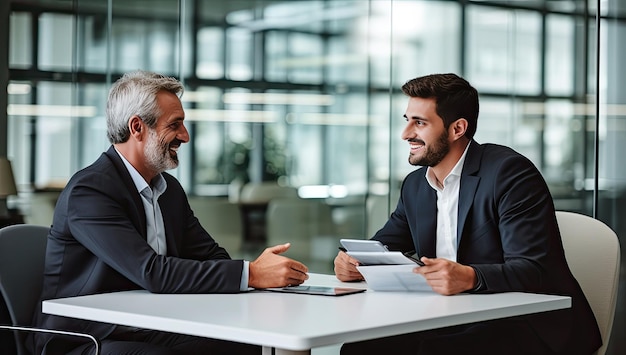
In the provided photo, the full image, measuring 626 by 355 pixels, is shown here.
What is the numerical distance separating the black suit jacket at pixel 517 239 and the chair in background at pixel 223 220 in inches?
A: 115

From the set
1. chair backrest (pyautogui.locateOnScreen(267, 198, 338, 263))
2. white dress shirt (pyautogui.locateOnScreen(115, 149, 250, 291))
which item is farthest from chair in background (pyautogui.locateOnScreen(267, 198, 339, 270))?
white dress shirt (pyautogui.locateOnScreen(115, 149, 250, 291))

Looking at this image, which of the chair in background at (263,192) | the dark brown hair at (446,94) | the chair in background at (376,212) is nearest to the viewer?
the dark brown hair at (446,94)

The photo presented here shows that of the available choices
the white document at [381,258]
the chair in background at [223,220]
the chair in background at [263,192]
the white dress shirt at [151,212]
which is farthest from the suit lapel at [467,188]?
the chair in background at [223,220]

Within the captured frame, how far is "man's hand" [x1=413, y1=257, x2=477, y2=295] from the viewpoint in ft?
9.96

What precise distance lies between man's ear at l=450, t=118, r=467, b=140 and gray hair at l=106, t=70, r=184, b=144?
1.08m

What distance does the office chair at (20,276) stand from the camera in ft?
11.0

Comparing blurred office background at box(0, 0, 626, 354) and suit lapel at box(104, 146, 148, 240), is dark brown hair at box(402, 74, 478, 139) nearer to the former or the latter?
suit lapel at box(104, 146, 148, 240)

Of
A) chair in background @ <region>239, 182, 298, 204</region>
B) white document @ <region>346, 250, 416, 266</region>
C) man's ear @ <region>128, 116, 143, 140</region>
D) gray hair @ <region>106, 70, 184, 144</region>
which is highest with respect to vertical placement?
gray hair @ <region>106, 70, 184, 144</region>

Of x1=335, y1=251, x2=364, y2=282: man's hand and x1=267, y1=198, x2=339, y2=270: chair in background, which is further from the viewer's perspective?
x1=267, y1=198, x2=339, y2=270: chair in background

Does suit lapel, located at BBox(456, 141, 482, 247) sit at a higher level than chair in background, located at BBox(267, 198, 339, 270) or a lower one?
higher

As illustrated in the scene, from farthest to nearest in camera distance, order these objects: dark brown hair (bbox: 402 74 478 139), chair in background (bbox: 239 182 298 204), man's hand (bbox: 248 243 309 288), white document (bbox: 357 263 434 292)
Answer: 1. chair in background (bbox: 239 182 298 204)
2. dark brown hair (bbox: 402 74 478 139)
3. man's hand (bbox: 248 243 309 288)
4. white document (bbox: 357 263 434 292)

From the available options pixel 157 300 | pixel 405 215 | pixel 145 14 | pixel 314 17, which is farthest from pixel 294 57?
pixel 157 300

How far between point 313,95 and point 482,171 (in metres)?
2.74

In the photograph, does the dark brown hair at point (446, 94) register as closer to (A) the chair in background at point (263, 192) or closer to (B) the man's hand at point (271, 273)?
(B) the man's hand at point (271, 273)
